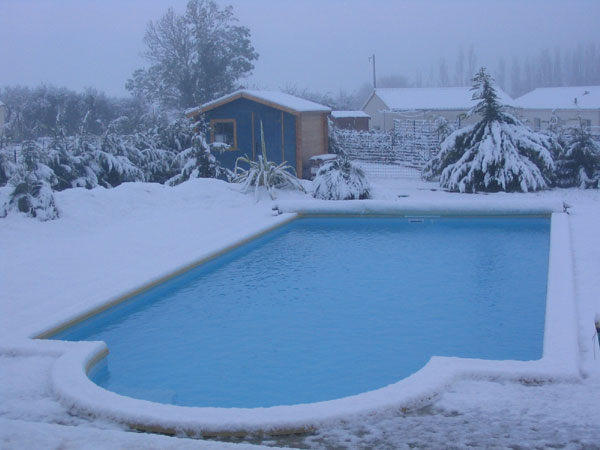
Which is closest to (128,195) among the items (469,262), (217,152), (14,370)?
(217,152)

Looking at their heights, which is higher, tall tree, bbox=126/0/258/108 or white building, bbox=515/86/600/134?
tall tree, bbox=126/0/258/108

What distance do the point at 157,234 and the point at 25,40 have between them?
5.00 m

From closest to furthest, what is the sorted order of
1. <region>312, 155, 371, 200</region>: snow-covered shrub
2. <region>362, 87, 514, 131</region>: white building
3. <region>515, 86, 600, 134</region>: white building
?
1. <region>312, 155, 371, 200</region>: snow-covered shrub
2. <region>515, 86, 600, 134</region>: white building
3. <region>362, 87, 514, 131</region>: white building

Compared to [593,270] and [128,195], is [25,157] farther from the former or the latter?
[593,270]

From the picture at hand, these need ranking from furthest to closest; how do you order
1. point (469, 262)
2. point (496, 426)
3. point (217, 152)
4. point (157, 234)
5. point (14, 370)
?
point (217, 152) → point (157, 234) → point (469, 262) → point (14, 370) → point (496, 426)

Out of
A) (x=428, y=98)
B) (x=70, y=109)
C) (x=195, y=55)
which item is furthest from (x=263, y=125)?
(x=428, y=98)

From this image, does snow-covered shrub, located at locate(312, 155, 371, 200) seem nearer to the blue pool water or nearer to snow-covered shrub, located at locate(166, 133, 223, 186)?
snow-covered shrub, located at locate(166, 133, 223, 186)

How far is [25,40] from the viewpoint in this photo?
11.8 metres

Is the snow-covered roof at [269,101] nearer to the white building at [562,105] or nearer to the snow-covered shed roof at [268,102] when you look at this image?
the snow-covered shed roof at [268,102]

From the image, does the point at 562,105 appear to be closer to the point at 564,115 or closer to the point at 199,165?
the point at 564,115

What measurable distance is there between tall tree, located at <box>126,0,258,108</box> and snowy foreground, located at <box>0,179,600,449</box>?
70.7 ft

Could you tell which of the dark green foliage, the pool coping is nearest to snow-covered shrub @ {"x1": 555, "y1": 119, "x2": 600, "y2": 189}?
the dark green foliage

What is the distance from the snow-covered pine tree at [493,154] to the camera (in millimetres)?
13773

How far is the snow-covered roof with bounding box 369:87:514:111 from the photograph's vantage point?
3456 centimetres
